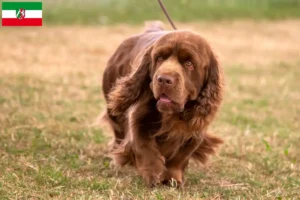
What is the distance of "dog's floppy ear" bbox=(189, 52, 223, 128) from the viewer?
4582 mm

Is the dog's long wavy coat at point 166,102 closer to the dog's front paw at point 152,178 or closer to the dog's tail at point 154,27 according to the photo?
the dog's front paw at point 152,178

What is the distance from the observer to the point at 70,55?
12078 millimetres

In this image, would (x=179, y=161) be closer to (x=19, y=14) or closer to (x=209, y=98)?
(x=209, y=98)

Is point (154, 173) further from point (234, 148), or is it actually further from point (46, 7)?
point (46, 7)

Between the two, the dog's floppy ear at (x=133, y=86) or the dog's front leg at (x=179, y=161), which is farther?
the dog's front leg at (x=179, y=161)

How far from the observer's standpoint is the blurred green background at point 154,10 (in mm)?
16594

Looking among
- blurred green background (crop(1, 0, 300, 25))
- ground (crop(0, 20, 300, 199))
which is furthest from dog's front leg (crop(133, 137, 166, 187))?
blurred green background (crop(1, 0, 300, 25))

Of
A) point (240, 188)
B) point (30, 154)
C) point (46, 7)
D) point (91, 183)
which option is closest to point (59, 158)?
point (30, 154)

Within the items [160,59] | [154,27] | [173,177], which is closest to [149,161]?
[173,177]

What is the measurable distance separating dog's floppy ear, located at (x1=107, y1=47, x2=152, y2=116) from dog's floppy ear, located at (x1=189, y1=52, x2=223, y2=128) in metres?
0.41

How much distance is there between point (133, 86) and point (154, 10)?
41.9 ft

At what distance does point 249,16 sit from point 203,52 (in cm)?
1465

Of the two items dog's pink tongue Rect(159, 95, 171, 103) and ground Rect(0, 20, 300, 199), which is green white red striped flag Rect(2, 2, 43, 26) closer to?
ground Rect(0, 20, 300, 199)

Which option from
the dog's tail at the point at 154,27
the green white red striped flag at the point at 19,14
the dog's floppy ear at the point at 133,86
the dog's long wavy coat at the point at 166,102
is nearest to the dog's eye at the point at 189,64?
the dog's long wavy coat at the point at 166,102
